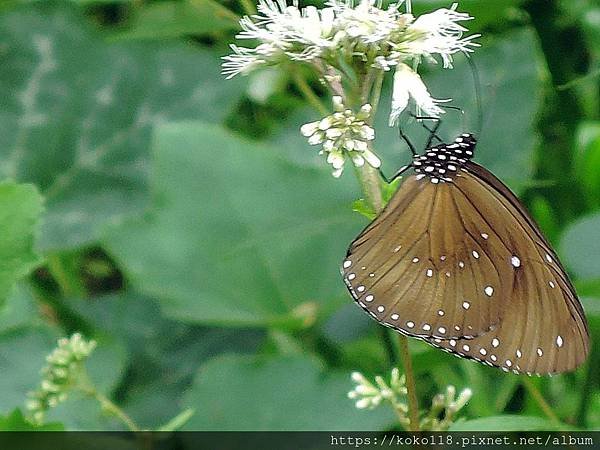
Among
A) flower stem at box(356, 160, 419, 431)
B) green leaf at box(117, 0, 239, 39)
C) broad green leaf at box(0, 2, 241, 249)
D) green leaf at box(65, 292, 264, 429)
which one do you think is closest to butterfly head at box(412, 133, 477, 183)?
flower stem at box(356, 160, 419, 431)

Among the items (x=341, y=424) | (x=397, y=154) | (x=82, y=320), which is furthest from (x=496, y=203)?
(x=82, y=320)

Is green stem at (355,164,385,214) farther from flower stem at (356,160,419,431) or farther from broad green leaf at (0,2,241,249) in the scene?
broad green leaf at (0,2,241,249)

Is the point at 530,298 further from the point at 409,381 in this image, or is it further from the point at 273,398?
the point at 273,398

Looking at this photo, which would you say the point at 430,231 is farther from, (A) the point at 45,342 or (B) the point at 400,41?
(A) the point at 45,342

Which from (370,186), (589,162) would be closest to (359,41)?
(370,186)

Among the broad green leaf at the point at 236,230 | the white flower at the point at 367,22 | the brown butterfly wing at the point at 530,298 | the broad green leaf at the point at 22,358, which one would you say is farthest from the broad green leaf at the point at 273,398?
the white flower at the point at 367,22

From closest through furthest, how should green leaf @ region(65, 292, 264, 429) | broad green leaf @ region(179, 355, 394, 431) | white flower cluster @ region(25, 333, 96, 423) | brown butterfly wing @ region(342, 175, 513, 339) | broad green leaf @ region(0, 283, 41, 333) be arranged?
brown butterfly wing @ region(342, 175, 513, 339), white flower cluster @ region(25, 333, 96, 423), broad green leaf @ region(179, 355, 394, 431), broad green leaf @ region(0, 283, 41, 333), green leaf @ region(65, 292, 264, 429)
